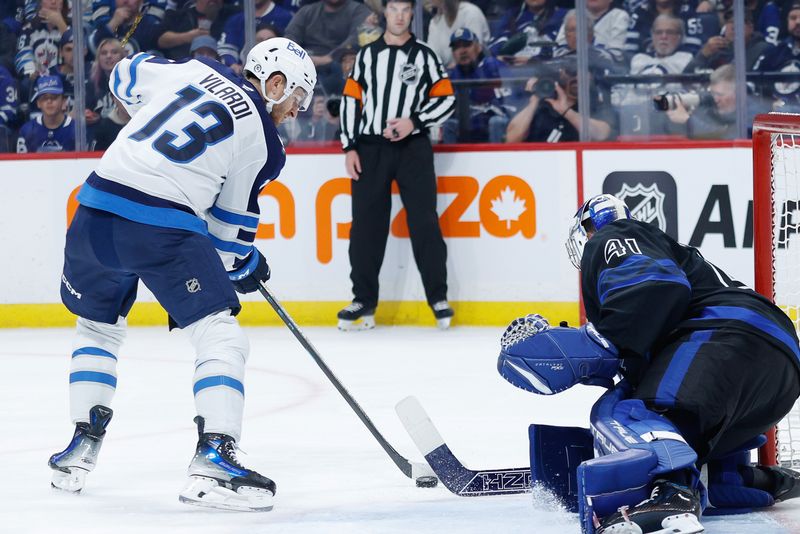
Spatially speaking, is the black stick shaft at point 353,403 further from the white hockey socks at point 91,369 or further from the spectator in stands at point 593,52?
the spectator in stands at point 593,52

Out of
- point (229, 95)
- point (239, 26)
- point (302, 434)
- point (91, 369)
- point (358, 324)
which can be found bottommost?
point (358, 324)

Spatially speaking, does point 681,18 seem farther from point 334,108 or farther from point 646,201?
point 334,108

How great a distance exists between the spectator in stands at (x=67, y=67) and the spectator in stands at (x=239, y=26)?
701 mm

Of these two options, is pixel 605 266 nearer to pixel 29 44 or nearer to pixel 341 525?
pixel 341 525

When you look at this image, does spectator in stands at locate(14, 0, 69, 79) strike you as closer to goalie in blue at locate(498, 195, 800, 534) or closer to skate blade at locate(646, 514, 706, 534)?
goalie in blue at locate(498, 195, 800, 534)

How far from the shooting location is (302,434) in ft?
11.9

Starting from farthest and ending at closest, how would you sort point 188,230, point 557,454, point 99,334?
point 99,334
point 188,230
point 557,454

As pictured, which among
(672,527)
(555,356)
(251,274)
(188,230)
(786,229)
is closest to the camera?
(672,527)

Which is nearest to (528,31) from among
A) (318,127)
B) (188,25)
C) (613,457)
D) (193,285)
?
(318,127)

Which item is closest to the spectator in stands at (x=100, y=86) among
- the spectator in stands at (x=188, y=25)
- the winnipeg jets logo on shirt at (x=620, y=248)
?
the spectator in stands at (x=188, y=25)

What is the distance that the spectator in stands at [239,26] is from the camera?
630 centimetres

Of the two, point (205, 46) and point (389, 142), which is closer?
point (389, 142)

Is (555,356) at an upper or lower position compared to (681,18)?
lower

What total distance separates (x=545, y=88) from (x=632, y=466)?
399cm
